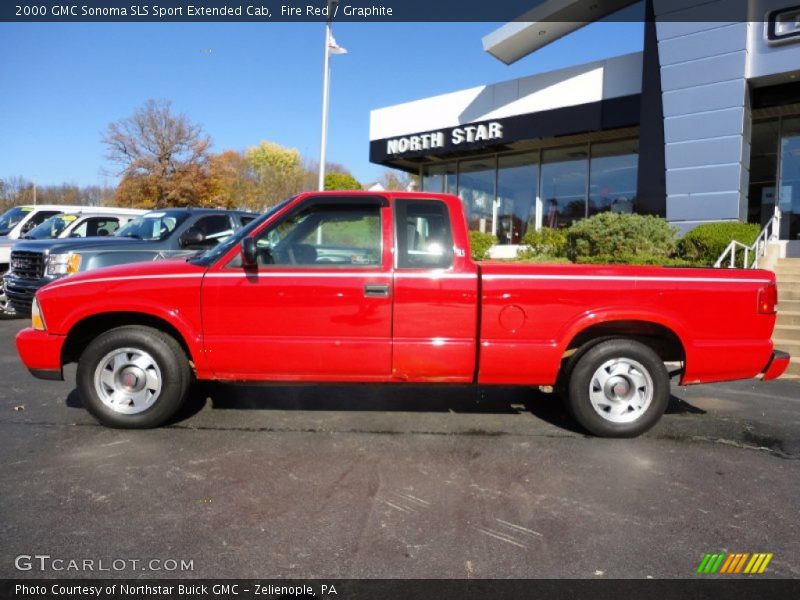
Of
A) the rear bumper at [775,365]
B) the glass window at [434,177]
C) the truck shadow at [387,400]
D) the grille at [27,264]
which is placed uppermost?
the glass window at [434,177]

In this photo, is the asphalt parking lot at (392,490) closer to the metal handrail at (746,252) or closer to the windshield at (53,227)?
the metal handrail at (746,252)

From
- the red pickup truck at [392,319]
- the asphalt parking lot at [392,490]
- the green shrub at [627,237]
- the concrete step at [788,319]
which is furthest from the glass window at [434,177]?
the red pickup truck at [392,319]

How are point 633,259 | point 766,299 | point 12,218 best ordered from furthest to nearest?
point 12,218 < point 633,259 < point 766,299

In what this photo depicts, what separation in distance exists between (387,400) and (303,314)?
1.60 m

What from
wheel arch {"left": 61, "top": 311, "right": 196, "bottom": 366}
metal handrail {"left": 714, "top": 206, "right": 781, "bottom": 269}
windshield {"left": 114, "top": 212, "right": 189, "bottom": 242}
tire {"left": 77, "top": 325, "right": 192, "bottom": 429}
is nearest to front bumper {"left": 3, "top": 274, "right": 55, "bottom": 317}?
windshield {"left": 114, "top": 212, "right": 189, "bottom": 242}

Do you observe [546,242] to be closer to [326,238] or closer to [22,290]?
[326,238]

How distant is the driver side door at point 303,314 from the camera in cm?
416

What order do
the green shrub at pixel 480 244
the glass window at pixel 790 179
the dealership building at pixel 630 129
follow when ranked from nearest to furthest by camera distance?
the dealership building at pixel 630 129 < the glass window at pixel 790 179 < the green shrub at pixel 480 244

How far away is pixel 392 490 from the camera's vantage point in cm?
338

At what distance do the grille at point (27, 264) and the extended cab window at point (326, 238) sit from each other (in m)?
5.72

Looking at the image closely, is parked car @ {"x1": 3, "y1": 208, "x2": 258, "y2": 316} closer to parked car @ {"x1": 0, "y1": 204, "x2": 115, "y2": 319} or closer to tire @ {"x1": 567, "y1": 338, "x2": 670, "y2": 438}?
parked car @ {"x1": 0, "y1": 204, "x2": 115, "y2": 319}

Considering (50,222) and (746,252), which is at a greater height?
(50,222)

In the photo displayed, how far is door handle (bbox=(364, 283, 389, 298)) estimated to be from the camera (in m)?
4.16

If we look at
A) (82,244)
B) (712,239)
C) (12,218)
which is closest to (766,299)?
(712,239)
